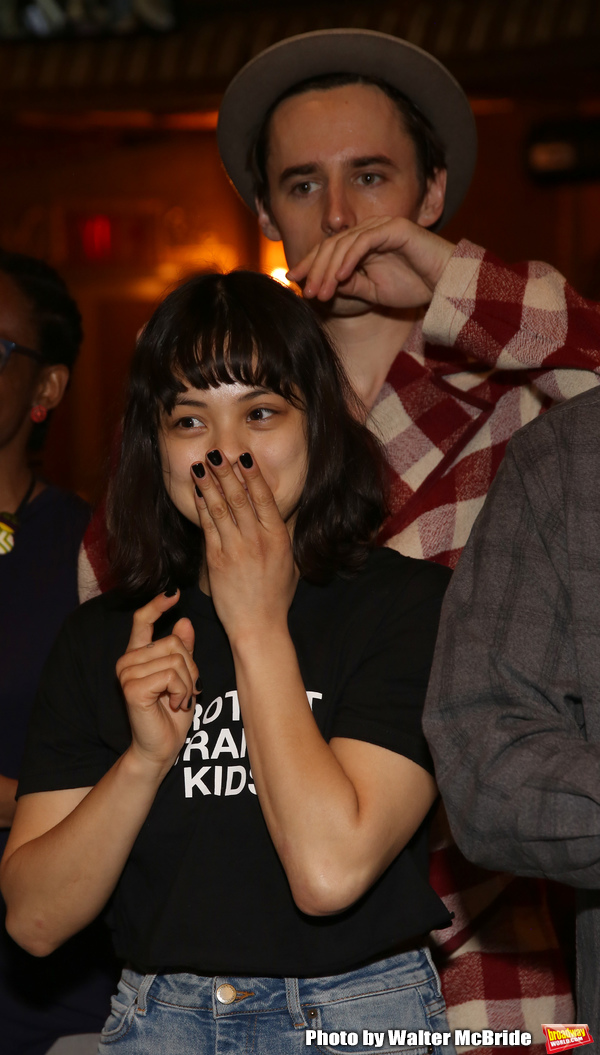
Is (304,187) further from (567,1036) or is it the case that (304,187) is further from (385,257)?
(567,1036)

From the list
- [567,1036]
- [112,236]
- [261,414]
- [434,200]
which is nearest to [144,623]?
[261,414]

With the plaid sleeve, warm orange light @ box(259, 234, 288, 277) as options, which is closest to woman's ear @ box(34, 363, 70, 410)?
the plaid sleeve

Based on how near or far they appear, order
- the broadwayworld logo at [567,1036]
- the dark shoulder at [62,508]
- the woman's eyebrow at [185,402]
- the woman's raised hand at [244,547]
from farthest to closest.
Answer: the dark shoulder at [62,508] < the woman's eyebrow at [185,402] < the woman's raised hand at [244,547] < the broadwayworld logo at [567,1036]

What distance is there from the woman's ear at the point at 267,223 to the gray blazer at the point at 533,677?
1044mm

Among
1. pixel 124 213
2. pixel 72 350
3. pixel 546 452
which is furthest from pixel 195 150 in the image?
pixel 546 452

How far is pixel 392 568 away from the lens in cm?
156

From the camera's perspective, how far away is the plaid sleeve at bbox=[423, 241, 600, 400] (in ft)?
5.30

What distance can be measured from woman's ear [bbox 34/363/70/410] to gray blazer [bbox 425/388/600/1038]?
4.60 feet

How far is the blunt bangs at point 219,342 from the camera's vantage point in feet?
4.98

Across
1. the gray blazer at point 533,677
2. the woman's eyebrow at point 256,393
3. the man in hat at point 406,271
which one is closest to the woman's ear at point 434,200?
the man in hat at point 406,271

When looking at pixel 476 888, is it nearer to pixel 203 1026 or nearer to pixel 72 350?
pixel 203 1026

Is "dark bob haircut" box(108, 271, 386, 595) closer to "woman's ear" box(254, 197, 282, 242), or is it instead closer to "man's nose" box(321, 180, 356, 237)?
"man's nose" box(321, 180, 356, 237)

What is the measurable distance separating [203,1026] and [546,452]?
79 cm

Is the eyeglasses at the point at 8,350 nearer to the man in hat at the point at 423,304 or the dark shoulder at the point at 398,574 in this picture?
the man in hat at the point at 423,304
